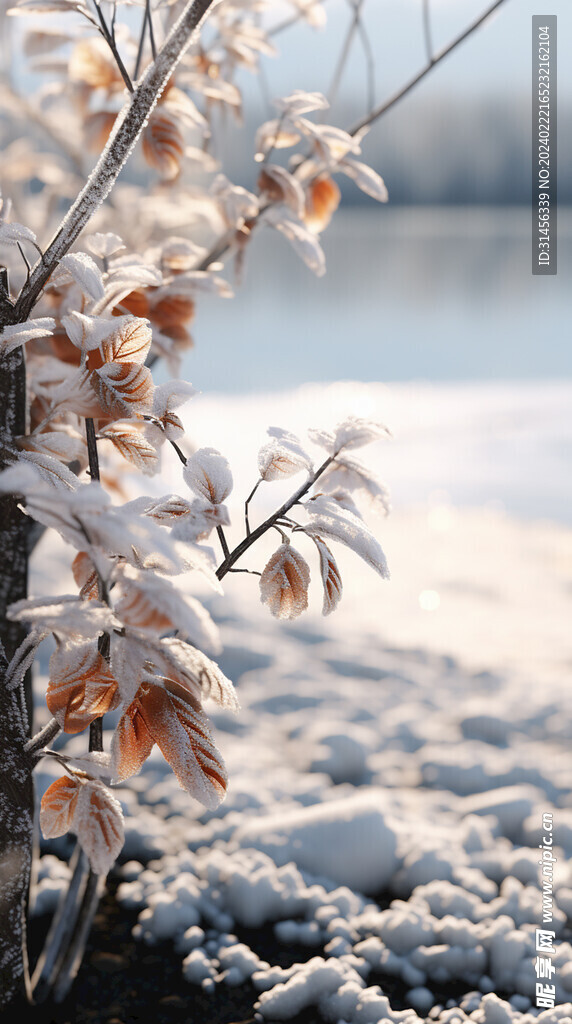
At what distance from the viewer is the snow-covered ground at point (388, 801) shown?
1.26 meters

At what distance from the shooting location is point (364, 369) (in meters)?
8.12

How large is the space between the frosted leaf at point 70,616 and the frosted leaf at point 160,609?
0.01 metres

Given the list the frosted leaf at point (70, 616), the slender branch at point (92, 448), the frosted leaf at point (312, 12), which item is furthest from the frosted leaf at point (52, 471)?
the frosted leaf at point (312, 12)

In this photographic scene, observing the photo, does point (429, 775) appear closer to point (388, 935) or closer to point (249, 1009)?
point (388, 935)

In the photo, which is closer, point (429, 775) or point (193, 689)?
point (193, 689)

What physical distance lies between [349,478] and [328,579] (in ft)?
0.46

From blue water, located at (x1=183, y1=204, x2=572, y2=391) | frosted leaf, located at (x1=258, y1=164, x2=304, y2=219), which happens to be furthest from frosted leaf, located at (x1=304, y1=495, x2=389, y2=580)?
blue water, located at (x1=183, y1=204, x2=572, y2=391)

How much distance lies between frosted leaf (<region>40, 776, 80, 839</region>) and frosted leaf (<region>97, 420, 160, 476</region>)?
0.32 metres

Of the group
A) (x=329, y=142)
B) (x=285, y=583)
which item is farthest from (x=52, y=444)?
(x=329, y=142)

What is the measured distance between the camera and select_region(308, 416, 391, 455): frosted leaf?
85 centimetres

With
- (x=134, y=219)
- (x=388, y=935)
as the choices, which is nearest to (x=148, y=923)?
(x=388, y=935)

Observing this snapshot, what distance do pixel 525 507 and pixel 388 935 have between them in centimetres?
Result: 368

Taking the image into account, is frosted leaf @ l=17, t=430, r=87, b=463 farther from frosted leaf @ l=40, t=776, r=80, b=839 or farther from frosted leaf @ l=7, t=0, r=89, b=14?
frosted leaf @ l=7, t=0, r=89, b=14

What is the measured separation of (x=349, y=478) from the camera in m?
0.86
